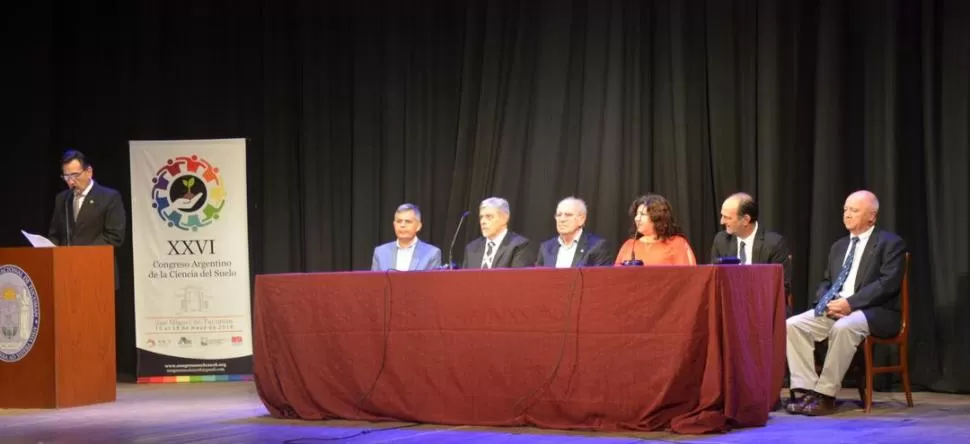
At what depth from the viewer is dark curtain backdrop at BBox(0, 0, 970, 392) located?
246 inches

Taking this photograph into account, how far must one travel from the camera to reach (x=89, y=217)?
6797 millimetres

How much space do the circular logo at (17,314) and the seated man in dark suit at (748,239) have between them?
11.3ft

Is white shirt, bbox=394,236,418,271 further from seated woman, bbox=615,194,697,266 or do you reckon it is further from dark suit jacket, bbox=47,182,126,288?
dark suit jacket, bbox=47,182,126,288

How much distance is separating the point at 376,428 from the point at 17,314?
2.28 meters

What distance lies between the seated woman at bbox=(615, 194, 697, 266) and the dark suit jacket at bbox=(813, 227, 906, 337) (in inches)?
30.8

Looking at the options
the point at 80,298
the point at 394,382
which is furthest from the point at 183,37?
the point at 394,382

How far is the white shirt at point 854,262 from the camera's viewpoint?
564 centimetres

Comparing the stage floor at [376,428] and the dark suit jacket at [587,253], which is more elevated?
the dark suit jacket at [587,253]

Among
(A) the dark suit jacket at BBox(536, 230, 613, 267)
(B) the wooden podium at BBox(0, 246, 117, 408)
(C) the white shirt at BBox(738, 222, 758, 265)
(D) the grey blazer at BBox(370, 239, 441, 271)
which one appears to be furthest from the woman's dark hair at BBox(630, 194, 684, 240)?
(B) the wooden podium at BBox(0, 246, 117, 408)

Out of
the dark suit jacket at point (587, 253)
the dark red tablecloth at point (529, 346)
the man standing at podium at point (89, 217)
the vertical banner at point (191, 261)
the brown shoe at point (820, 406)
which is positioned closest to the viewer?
the dark red tablecloth at point (529, 346)

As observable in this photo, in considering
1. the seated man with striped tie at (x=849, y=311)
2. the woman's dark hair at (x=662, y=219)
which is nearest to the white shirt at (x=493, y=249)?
the woman's dark hair at (x=662, y=219)

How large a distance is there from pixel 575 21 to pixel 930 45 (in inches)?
78.9

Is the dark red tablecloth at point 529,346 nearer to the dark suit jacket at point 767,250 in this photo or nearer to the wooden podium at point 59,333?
the dark suit jacket at point 767,250

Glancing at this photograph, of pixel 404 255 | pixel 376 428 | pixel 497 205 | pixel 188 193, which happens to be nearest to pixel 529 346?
pixel 376 428
